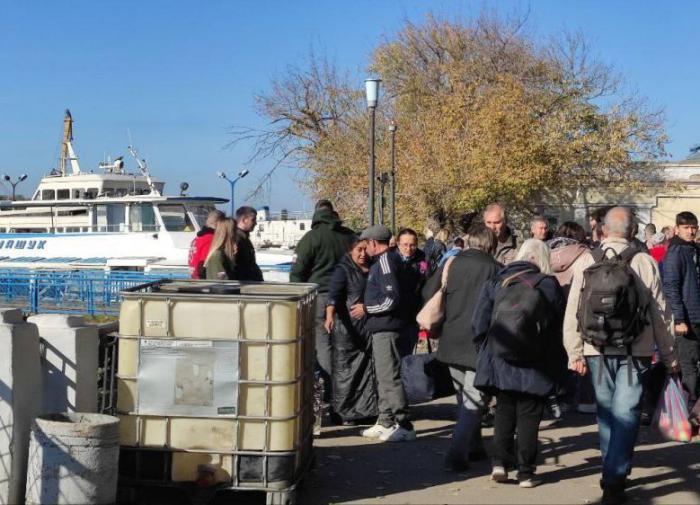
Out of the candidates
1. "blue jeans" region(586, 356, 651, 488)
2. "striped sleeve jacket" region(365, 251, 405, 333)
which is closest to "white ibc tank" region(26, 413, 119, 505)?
"blue jeans" region(586, 356, 651, 488)

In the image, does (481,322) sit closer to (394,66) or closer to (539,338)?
(539,338)

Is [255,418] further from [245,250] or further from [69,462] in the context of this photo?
[245,250]

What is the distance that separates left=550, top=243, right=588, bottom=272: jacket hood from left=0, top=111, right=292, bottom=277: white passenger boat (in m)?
17.8

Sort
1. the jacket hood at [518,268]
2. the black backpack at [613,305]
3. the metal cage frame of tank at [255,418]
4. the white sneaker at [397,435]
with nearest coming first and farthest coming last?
1. the metal cage frame of tank at [255,418]
2. the black backpack at [613,305]
3. the jacket hood at [518,268]
4. the white sneaker at [397,435]

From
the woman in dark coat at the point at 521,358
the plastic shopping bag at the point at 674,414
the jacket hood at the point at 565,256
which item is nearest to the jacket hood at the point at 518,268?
the woman in dark coat at the point at 521,358

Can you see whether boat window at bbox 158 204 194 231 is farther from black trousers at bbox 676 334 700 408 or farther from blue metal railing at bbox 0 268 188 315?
black trousers at bbox 676 334 700 408

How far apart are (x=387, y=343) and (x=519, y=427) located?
2.03 metres

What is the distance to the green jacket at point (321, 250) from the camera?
33.8 feet

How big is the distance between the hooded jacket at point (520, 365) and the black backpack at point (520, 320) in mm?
56

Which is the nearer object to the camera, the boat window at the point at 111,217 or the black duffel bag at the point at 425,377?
the black duffel bag at the point at 425,377

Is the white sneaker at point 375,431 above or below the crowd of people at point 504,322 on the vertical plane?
below

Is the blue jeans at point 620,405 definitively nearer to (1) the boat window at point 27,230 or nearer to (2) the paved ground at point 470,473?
(2) the paved ground at point 470,473

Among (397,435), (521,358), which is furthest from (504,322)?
(397,435)

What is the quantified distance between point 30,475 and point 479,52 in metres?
39.3
